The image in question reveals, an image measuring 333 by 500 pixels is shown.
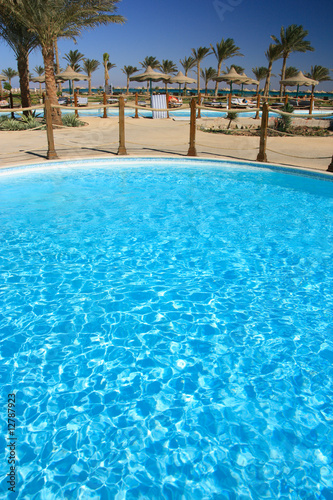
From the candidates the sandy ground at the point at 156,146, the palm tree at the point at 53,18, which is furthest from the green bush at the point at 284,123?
the palm tree at the point at 53,18

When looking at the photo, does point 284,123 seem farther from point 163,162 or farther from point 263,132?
point 163,162

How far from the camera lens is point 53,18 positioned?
14.7m

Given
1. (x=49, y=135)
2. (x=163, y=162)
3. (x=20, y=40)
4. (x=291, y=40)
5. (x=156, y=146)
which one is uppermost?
(x=291, y=40)

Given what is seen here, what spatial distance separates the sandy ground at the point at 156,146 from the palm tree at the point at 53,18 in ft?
8.97

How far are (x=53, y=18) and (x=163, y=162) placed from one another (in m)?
9.23

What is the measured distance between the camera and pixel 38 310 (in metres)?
3.76

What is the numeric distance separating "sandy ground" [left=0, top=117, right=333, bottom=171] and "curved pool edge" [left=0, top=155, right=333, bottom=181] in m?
0.24

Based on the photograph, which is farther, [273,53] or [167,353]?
[273,53]

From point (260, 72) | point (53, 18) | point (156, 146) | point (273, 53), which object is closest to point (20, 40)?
point (53, 18)

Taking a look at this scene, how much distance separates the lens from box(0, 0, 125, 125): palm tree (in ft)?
45.7

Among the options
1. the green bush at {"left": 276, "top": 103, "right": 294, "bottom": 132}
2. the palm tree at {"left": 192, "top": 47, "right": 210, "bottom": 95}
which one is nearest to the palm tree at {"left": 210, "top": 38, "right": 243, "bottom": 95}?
the palm tree at {"left": 192, "top": 47, "right": 210, "bottom": 95}

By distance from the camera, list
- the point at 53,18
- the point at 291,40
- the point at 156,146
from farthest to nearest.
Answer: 1. the point at 291,40
2. the point at 53,18
3. the point at 156,146

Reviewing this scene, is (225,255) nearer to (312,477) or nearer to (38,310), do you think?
(38,310)

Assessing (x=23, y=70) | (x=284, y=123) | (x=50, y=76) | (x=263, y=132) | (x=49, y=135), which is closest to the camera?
(x=49, y=135)
